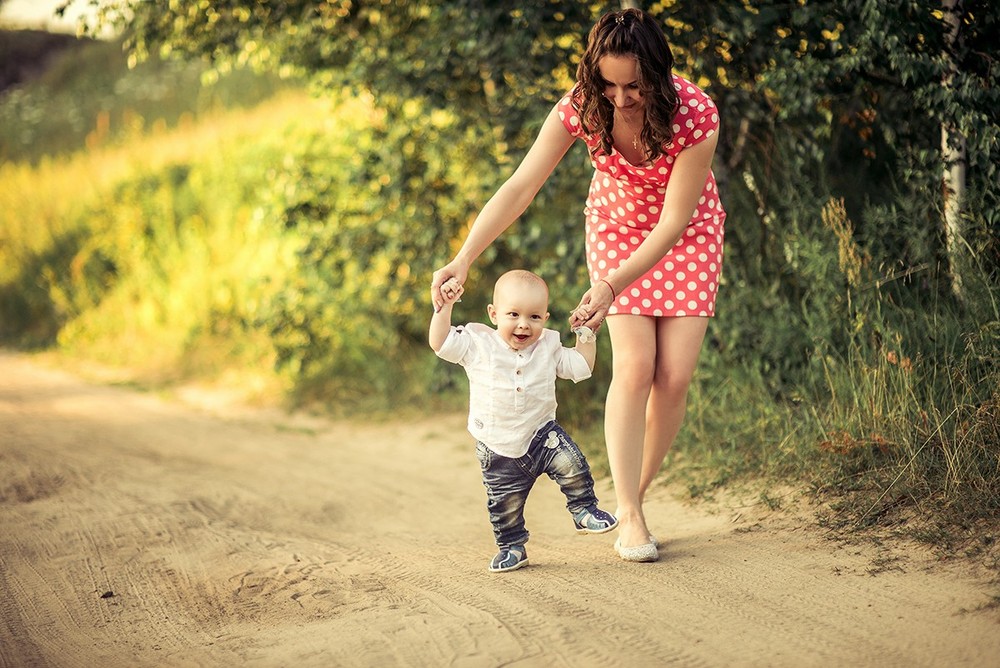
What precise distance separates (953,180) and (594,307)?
2.43m

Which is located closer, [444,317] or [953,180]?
[444,317]

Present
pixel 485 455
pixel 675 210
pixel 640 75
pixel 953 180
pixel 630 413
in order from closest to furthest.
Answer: pixel 640 75 < pixel 675 210 < pixel 485 455 < pixel 630 413 < pixel 953 180

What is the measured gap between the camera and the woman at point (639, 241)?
3.67 metres

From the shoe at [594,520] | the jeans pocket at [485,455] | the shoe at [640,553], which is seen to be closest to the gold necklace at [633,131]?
the jeans pocket at [485,455]

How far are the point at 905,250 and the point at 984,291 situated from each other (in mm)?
606

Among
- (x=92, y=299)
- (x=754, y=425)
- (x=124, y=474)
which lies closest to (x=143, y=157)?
(x=92, y=299)

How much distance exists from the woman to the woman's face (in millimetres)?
12

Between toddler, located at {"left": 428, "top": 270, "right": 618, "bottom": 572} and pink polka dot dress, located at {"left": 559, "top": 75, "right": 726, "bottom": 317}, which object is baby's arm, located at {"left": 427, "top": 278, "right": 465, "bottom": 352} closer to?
toddler, located at {"left": 428, "top": 270, "right": 618, "bottom": 572}

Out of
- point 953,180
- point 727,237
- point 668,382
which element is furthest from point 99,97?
point 668,382

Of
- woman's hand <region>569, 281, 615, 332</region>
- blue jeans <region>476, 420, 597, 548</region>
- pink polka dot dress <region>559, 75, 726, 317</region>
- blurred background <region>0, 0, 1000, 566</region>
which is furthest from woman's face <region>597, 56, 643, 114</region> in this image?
blurred background <region>0, 0, 1000, 566</region>

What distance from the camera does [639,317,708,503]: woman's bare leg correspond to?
3.98 metres

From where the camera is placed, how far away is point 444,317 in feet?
11.9

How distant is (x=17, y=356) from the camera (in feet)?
35.0

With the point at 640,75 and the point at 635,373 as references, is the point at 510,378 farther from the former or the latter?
the point at 640,75
